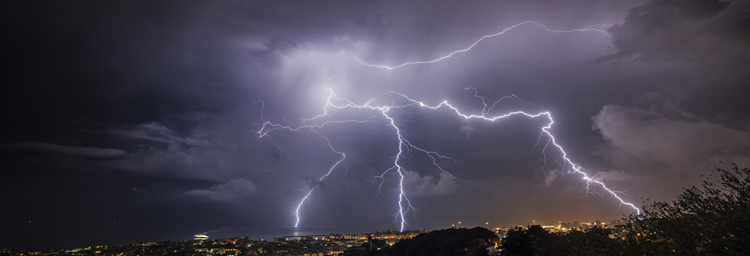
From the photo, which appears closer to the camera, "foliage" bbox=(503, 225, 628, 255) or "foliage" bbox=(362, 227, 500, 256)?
"foliage" bbox=(503, 225, 628, 255)

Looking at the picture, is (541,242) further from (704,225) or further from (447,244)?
(704,225)

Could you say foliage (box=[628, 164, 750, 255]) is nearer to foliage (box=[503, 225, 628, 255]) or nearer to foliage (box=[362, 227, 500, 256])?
foliage (box=[503, 225, 628, 255])

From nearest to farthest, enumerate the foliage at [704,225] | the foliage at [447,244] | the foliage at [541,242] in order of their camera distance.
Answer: the foliage at [704,225] → the foliage at [541,242] → the foliage at [447,244]

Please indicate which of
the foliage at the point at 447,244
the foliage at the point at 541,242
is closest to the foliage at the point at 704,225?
the foliage at the point at 541,242

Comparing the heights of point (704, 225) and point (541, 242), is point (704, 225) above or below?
above

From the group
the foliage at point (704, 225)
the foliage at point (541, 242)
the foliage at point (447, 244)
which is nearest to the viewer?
the foliage at point (704, 225)

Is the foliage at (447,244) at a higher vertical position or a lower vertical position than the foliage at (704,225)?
lower

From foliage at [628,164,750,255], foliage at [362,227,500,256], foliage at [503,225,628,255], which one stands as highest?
foliage at [628,164,750,255]

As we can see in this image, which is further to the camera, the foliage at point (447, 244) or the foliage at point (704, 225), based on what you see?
the foliage at point (447, 244)

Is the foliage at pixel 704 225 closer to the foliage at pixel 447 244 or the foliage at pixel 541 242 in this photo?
the foliage at pixel 541 242

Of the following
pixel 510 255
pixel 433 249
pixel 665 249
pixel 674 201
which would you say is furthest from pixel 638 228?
pixel 433 249

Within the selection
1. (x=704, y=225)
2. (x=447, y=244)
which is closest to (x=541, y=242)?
(x=447, y=244)

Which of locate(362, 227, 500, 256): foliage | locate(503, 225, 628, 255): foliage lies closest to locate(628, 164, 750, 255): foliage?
locate(503, 225, 628, 255): foliage
